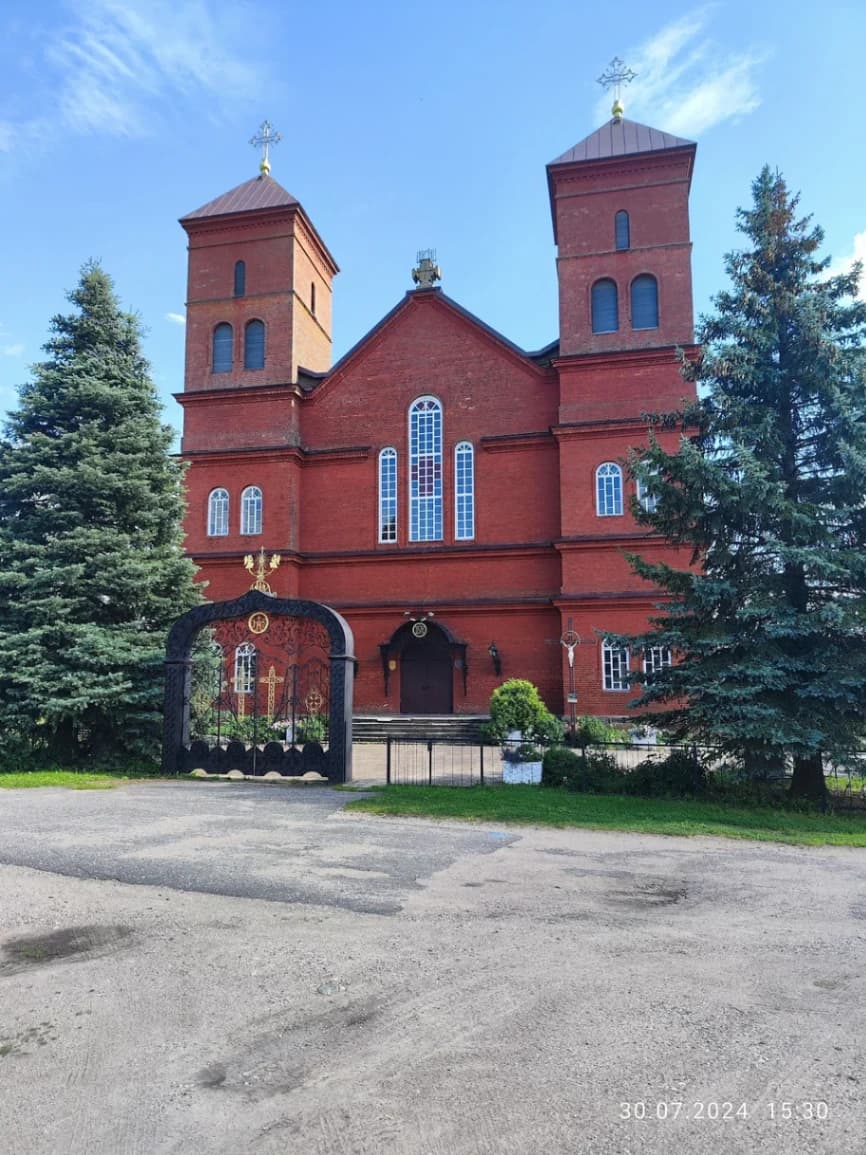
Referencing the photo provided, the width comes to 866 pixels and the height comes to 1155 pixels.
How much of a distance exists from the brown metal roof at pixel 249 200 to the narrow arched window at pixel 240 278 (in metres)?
1.85

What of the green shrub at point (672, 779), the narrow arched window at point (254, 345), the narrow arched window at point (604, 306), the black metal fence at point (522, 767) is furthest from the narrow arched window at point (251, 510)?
the green shrub at point (672, 779)

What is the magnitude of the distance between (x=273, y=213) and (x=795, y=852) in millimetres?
27557

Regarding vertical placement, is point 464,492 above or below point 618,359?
below

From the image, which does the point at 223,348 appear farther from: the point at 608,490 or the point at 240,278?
the point at 608,490

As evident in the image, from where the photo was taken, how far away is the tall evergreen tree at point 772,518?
1059 cm

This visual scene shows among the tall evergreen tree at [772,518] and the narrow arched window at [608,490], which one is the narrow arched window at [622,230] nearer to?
the narrow arched window at [608,490]

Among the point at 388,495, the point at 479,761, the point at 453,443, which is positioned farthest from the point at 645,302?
the point at 479,761

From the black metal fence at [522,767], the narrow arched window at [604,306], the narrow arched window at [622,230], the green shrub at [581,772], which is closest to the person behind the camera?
the black metal fence at [522,767]

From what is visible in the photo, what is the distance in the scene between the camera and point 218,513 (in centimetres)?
2727

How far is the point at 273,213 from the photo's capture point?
28406mm

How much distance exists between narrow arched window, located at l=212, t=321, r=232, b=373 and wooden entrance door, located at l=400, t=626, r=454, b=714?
1232 centimetres

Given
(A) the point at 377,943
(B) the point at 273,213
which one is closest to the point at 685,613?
(A) the point at 377,943

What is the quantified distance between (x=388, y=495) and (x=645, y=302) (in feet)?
34.6

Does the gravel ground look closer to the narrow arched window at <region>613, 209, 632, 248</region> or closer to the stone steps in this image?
the stone steps
